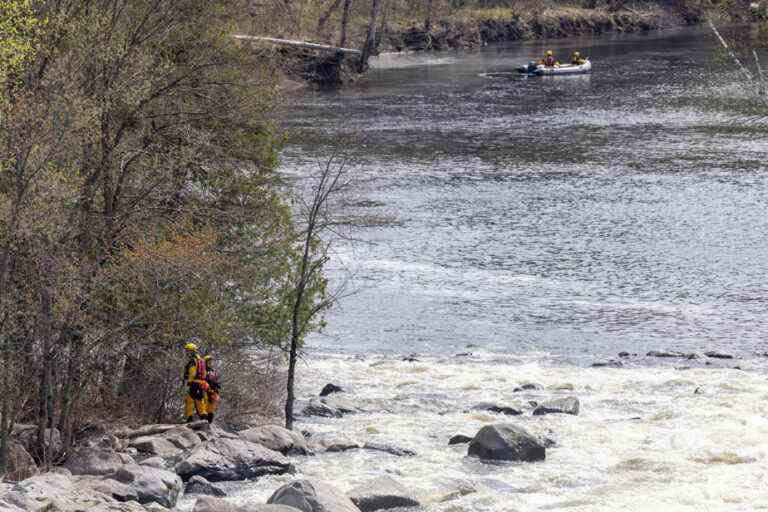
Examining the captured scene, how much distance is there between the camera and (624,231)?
4700 centimetres

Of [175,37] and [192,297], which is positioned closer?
[192,297]

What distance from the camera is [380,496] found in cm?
2059

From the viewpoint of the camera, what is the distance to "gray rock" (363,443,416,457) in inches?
961

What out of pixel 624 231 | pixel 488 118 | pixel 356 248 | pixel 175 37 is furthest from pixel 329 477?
pixel 488 118

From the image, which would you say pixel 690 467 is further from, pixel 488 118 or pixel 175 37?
pixel 488 118

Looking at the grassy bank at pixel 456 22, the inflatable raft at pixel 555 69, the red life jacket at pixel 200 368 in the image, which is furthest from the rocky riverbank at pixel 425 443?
the inflatable raft at pixel 555 69

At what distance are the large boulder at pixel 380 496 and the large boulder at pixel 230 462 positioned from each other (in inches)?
77.6

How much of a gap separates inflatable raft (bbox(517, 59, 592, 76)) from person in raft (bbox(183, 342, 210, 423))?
6810 centimetres

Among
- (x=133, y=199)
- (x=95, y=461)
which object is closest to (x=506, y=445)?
(x=95, y=461)

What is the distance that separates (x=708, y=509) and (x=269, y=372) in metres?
10.9

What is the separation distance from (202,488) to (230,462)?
3.03 feet

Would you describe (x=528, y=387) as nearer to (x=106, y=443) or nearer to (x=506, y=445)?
(x=506, y=445)

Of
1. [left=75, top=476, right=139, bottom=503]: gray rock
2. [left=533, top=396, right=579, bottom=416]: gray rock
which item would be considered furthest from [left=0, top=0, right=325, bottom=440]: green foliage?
[left=533, top=396, right=579, bottom=416]: gray rock

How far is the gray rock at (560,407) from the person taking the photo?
2792 centimetres
